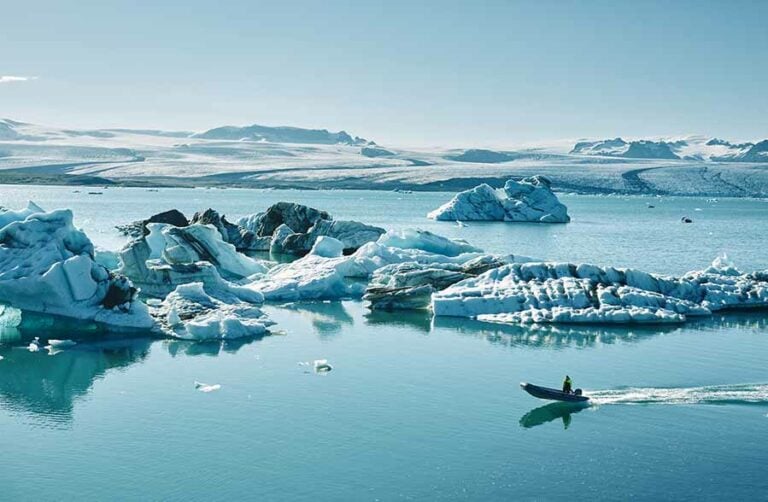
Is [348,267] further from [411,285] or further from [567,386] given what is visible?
[567,386]

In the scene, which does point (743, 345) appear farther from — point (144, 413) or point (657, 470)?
point (144, 413)

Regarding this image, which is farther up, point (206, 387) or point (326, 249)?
point (326, 249)

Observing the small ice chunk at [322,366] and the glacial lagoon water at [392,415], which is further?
the small ice chunk at [322,366]

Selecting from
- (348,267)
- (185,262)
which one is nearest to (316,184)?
A: (348,267)

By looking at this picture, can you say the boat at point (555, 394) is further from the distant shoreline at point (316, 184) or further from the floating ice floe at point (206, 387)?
the distant shoreline at point (316, 184)

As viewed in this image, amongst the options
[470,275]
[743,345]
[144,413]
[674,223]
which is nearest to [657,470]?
[144,413]

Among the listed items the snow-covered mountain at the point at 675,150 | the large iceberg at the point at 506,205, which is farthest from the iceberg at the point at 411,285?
the snow-covered mountain at the point at 675,150

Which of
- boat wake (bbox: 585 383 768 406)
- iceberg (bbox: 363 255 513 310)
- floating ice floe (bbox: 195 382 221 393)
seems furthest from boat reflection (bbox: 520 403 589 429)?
iceberg (bbox: 363 255 513 310)
